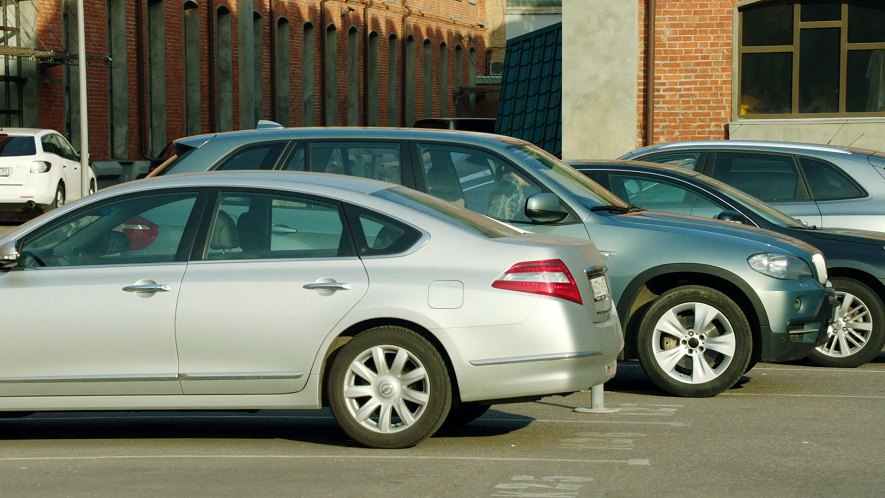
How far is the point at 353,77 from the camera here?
51.1 meters

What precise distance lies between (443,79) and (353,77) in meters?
8.34

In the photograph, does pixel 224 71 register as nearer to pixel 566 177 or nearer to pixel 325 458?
pixel 566 177

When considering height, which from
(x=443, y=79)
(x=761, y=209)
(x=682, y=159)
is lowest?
(x=761, y=209)

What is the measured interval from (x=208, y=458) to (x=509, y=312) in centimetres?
167

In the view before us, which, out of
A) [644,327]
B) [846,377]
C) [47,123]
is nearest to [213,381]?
[644,327]

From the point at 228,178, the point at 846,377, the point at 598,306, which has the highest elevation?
the point at 228,178

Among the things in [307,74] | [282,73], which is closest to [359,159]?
[282,73]

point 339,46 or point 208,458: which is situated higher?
point 339,46

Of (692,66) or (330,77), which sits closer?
(692,66)

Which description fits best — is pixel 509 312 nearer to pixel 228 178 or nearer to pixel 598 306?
pixel 598 306

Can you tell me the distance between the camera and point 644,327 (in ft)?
33.1

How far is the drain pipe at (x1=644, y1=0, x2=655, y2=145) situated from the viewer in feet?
71.5

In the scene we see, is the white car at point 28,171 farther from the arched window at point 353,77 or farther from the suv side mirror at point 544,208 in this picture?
the arched window at point 353,77

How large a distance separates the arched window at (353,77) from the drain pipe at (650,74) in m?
28.7
